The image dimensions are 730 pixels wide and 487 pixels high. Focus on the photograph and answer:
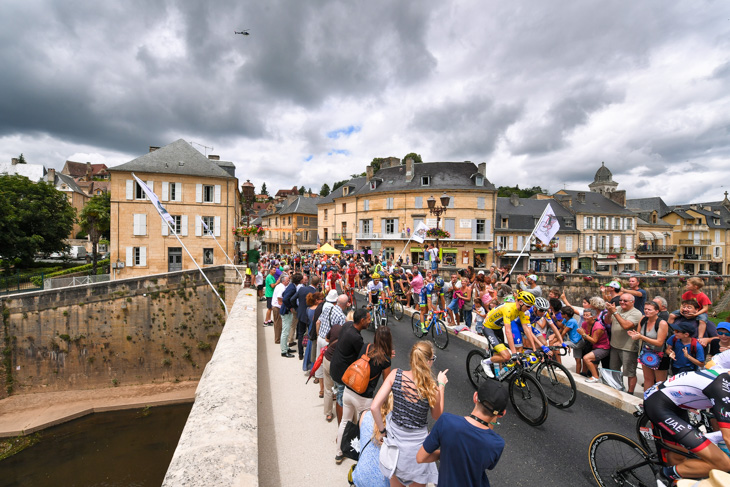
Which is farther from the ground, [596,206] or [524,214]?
[596,206]

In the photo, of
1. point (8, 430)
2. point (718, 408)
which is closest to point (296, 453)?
point (718, 408)

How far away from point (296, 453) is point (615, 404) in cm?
460

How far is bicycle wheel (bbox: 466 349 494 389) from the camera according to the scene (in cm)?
551

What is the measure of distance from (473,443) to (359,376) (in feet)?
4.61

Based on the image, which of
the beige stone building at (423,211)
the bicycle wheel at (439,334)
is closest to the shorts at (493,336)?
the bicycle wheel at (439,334)

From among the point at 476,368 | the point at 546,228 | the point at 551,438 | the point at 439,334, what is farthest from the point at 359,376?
the point at 546,228

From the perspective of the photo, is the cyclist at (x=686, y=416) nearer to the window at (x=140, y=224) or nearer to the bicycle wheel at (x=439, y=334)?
the bicycle wheel at (x=439, y=334)

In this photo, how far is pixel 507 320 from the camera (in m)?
4.86

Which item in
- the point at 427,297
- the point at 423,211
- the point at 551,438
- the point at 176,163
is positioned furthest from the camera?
the point at 423,211

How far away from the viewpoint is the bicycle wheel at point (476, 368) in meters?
5.51

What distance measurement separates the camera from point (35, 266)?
31469 millimetres

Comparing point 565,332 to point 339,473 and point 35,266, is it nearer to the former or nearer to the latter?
point 339,473

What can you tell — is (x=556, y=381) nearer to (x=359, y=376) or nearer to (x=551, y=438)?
(x=551, y=438)

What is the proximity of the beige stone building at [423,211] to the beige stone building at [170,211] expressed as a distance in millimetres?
14485
